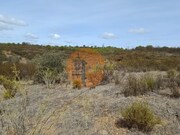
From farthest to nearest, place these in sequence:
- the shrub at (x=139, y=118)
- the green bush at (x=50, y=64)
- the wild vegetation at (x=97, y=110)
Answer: the green bush at (x=50, y=64)
the shrub at (x=139, y=118)
the wild vegetation at (x=97, y=110)

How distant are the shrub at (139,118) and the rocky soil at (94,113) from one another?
0.57ft

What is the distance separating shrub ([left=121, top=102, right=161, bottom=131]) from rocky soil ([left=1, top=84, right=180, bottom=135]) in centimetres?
17

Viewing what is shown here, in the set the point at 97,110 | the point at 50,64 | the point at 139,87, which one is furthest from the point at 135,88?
the point at 50,64

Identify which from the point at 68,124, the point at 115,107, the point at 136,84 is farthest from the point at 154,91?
the point at 68,124

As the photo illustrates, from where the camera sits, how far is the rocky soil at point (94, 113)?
8922mm

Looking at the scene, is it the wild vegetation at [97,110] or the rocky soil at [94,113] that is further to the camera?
the rocky soil at [94,113]

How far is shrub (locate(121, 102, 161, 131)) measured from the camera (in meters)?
9.15

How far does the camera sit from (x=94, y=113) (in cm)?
1014

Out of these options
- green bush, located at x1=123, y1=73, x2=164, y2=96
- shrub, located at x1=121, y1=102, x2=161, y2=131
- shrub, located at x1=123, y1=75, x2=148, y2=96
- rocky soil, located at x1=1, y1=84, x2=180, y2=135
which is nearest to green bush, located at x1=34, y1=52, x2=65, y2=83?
rocky soil, located at x1=1, y1=84, x2=180, y2=135

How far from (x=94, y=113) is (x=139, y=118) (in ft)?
4.59

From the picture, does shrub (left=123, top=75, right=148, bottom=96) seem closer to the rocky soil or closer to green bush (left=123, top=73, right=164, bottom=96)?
green bush (left=123, top=73, right=164, bottom=96)

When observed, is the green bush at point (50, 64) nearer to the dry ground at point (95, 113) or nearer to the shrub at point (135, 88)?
the dry ground at point (95, 113)

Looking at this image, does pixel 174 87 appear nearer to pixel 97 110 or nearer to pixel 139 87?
pixel 139 87

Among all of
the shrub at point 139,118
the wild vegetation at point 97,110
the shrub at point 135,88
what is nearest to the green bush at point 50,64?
the wild vegetation at point 97,110
